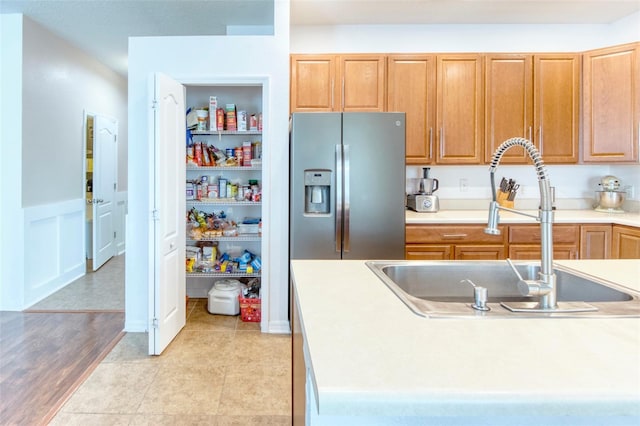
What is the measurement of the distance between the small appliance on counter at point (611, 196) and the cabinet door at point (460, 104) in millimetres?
1177

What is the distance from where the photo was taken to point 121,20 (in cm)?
390

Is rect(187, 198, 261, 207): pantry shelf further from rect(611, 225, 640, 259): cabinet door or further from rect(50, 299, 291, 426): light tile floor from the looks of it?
rect(611, 225, 640, 259): cabinet door

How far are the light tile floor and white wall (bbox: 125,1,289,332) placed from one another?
14.0 inches

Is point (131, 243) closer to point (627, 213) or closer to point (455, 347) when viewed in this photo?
point (455, 347)

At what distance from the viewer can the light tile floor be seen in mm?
1996

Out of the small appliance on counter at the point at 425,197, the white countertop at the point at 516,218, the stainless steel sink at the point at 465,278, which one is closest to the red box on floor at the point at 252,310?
the white countertop at the point at 516,218

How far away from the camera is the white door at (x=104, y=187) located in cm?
508

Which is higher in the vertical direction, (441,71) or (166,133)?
(441,71)

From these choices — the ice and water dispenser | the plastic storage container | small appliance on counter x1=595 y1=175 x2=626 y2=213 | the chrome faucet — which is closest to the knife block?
small appliance on counter x1=595 y1=175 x2=626 y2=213

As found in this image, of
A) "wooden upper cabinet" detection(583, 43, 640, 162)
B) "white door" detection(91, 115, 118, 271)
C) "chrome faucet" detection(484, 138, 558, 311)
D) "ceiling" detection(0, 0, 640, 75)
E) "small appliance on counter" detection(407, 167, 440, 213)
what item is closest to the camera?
"chrome faucet" detection(484, 138, 558, 311)

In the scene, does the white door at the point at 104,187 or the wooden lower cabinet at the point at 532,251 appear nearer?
the wooden lower cabinet at the point at 532,251

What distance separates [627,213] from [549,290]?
319 cm

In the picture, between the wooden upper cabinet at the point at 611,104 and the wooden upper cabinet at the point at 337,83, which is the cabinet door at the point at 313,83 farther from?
the wooden upper cabinet at the point at 611,104

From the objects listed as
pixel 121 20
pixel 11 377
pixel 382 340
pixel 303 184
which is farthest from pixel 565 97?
pixel 11 377
